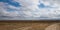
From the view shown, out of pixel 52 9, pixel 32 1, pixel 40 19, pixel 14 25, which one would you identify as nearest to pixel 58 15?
pixel 52 9

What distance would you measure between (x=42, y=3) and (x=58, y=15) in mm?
209

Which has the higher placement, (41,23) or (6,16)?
(6,16)

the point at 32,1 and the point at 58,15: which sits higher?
the point at 32,1

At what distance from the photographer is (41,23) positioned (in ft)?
3.43

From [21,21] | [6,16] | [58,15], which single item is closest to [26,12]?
[21,21]

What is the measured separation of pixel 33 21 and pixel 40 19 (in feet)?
0.25

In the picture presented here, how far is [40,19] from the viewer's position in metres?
1.04

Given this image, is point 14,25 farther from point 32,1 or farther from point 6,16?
point 32,1

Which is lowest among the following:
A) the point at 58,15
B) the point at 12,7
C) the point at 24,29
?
the point at 24,29

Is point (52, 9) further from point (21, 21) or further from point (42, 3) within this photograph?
point (21, 21)

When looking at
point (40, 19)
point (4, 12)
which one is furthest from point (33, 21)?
point (4, 12)

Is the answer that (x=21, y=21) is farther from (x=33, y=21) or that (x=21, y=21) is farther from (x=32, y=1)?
(x=32, y=1)

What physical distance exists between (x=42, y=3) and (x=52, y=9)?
0.12 metres

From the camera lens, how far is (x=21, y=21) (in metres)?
1.04
